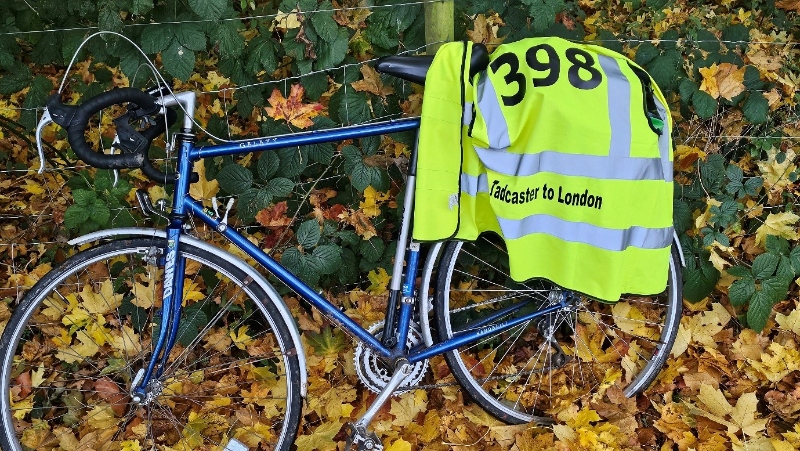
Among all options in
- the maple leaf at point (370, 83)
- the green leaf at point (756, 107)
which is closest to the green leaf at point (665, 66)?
the green leaf at point (756, 107)

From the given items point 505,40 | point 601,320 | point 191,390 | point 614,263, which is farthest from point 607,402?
point 191,390

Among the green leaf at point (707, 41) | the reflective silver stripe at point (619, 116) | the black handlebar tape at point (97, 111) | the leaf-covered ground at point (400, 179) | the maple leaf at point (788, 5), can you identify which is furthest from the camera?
the maple leaf at point (788, 5)

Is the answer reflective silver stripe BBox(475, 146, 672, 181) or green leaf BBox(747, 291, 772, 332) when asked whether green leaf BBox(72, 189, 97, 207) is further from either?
green leaf BBox(747, 291, 772, 332)

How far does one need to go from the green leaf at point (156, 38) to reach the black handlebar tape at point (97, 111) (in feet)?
1.75

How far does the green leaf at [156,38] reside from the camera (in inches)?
84.4

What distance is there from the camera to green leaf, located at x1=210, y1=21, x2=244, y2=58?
2.18 meters

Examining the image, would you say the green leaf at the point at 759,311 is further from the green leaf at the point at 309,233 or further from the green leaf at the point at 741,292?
the green leaf at the point at 309,233

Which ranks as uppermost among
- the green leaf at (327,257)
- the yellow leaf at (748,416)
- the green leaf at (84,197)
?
the green leaf at (84,197)

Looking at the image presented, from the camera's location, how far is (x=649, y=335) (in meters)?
2.56

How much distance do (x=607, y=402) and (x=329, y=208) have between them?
146cm

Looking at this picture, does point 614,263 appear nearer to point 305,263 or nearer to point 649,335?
point 649,335

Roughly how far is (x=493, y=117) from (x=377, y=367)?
1.09 meters

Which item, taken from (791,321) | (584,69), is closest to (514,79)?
(584,69)

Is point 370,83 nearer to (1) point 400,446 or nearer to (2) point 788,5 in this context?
(1) point 400,446
